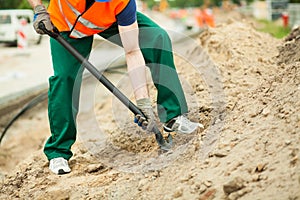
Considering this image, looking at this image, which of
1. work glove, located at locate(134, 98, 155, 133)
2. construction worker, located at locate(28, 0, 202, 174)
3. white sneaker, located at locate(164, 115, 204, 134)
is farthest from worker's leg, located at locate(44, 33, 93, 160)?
white sneaker, located at locate(164, 115, 204, 134)

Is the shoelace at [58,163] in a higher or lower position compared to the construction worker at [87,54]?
lower

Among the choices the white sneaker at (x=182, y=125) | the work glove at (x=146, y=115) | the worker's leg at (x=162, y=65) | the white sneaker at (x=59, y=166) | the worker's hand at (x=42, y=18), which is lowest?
the white sneaker at (x=59, y=166)

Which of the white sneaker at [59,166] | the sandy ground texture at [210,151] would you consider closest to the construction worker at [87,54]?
the white sneaker at [59,166]

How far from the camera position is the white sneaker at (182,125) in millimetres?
4180

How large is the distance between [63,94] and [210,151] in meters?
1.31

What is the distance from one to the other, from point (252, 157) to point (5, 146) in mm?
4670

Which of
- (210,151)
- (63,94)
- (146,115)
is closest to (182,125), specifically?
(146,115)

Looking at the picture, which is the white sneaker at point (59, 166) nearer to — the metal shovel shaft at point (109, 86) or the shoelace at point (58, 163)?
the shoelace at point (58, 163)

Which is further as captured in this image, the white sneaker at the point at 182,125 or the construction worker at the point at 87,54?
the white sneaker at the point at 182,125

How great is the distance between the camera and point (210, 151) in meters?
3.44

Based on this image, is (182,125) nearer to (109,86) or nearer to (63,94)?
(109,86)

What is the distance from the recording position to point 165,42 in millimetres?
4273

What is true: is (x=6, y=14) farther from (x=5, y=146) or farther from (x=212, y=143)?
(x=212, y=143)

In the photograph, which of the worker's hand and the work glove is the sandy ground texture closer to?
the work glove
